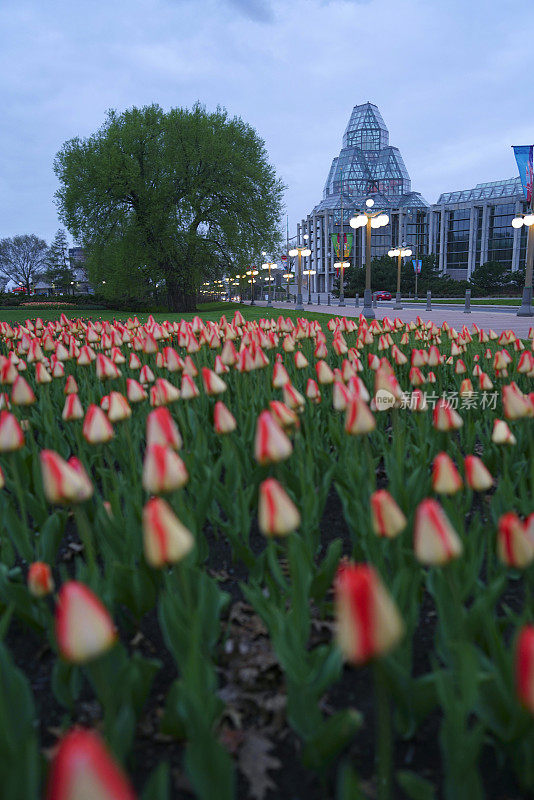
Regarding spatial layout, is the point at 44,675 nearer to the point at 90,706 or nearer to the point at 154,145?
the point at 90,706

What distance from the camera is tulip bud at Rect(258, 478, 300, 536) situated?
1.26 meters

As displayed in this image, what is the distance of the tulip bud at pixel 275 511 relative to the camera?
1262 millimetres

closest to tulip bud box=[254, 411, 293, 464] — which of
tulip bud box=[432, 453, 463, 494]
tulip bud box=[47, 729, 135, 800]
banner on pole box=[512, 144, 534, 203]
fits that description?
tulip bud box=[432, 453, 463, 494]

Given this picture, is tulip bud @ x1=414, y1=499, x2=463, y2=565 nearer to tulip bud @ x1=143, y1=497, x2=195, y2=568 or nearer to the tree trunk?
tulip bud @ x1=143, y1=497, x2=195, y2=568

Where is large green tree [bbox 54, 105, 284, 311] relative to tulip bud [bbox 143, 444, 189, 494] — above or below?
above

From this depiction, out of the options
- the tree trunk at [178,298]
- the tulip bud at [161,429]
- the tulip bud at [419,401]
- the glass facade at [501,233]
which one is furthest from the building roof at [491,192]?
the tulip bud at [161,429]

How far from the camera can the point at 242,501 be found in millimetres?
2305

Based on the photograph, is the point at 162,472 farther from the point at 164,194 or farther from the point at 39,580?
the point at 164,194

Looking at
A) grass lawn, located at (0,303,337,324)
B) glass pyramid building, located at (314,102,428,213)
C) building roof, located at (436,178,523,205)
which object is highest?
glass pyramid building, located at (314,102,428,213)

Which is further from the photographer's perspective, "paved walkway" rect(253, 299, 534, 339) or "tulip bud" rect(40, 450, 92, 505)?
"paved walkway" rect(253, 299, 534, 339)

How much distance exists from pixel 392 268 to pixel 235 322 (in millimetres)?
73511

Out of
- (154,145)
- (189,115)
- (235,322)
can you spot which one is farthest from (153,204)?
(235,322)

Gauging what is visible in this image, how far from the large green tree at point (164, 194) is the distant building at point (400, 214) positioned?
5651 centimetres

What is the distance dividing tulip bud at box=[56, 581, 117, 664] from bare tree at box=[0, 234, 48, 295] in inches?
3385
